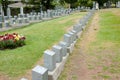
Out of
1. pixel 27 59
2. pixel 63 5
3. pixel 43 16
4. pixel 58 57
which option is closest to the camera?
pixel 58 57

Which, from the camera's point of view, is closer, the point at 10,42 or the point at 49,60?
the point at 49,60

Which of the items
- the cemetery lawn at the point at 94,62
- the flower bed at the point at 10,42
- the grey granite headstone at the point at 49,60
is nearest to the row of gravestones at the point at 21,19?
the flower bed at the point at 10,42

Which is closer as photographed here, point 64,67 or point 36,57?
point 64,67

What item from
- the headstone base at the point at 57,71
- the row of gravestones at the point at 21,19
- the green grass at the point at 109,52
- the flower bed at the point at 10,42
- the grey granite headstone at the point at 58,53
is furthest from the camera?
the row of gravestones at the point at 21,19

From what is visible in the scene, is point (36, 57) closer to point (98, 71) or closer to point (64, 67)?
point (64, 67)

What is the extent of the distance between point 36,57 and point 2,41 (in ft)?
7.94

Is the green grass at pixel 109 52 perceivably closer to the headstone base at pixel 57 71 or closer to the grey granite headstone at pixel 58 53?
the headstone base at pixel 57 71

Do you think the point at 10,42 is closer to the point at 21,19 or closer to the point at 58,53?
the point at 58,53

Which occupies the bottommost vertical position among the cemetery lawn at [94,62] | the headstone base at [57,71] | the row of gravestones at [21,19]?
the row of gravestones at [21,19]

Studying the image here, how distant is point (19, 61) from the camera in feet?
30.3

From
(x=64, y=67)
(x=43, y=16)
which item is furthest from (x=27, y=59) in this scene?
(x=43, y=16)

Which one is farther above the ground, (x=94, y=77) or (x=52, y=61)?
(x=52, y=61)

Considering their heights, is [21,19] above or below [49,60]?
below

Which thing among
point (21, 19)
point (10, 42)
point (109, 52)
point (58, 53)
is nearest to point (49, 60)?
point (58, 53)
